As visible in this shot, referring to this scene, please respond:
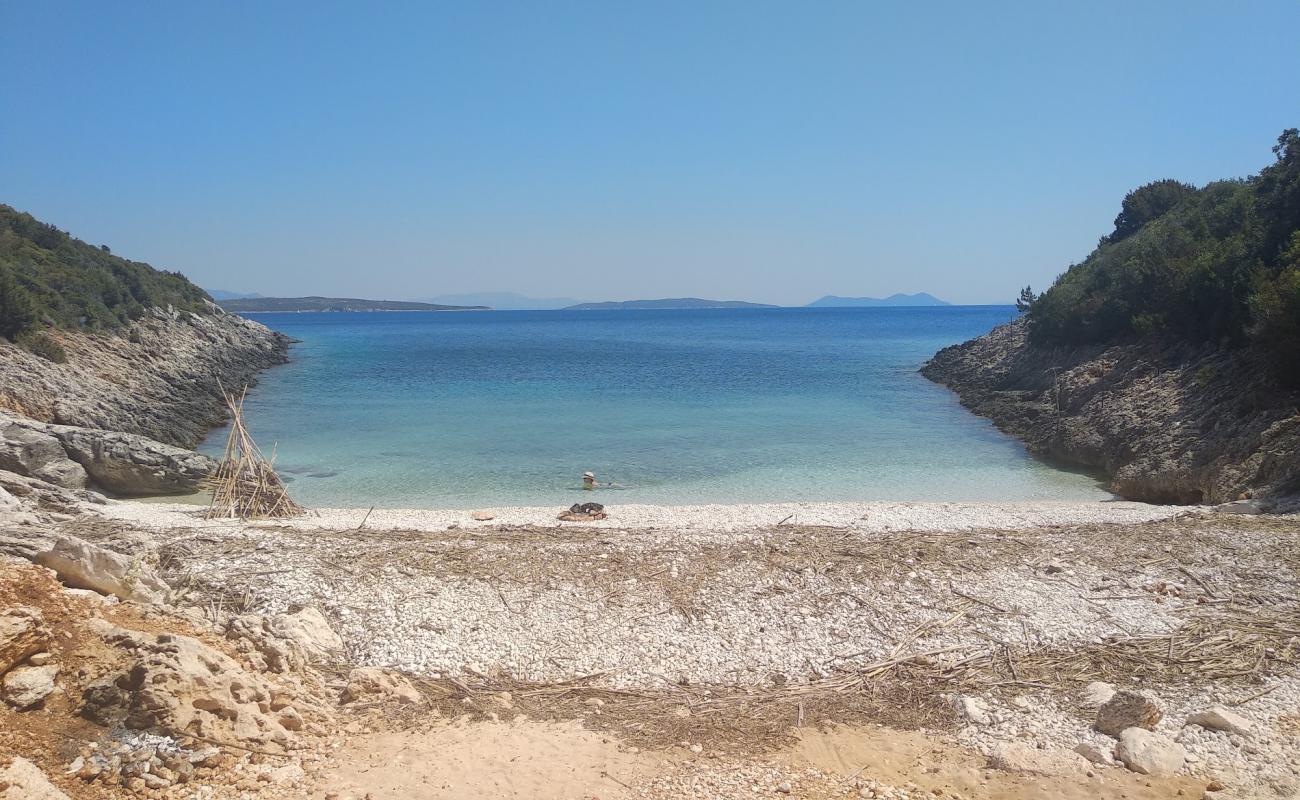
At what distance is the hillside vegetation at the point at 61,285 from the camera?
84.6ft

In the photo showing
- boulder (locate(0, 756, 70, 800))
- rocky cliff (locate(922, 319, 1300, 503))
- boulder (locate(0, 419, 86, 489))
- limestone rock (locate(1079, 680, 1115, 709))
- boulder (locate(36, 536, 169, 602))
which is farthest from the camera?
rocky cliff (locate(922, 319, 1300, 503))

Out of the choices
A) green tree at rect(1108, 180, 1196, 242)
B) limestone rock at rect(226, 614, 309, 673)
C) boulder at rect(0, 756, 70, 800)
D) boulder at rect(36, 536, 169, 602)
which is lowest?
limestone rock at rect(226, 614, 309, 673)

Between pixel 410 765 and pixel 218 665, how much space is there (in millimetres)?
1749

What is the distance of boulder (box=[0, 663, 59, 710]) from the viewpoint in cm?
537

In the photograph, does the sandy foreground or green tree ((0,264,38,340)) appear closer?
the sandy foreground

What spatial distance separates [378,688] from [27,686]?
2666mm

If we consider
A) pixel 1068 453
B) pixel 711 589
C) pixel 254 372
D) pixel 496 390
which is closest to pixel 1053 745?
pixel 711 589

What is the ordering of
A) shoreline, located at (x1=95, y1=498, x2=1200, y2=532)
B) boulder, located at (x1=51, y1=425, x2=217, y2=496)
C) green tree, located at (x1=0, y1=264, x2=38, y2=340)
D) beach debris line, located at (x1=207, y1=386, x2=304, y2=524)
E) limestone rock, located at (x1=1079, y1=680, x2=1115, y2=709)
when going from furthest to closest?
green tree, located at (x1=0, y1=264, x2=38, y2=340), boulder, located at (x1=51, y1=425, x2=217, y2=496), beach debris line, located at (x1=207, y1=386, x2=304, y2=524), shoreline, located at (x1=95, y1=498, x2=1200, y2=532), limestone rock, located at (x1=1079, y1=680, x2=1115, y2=709)

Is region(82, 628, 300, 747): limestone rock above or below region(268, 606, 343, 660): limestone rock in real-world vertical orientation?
above

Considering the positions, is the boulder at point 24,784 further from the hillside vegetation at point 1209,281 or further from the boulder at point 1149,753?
the hillside vegetation at point 1209,281

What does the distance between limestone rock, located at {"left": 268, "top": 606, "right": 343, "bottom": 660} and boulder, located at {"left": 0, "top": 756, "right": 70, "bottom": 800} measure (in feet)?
9.68

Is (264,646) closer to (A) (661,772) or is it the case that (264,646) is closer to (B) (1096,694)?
(A) (661,772)

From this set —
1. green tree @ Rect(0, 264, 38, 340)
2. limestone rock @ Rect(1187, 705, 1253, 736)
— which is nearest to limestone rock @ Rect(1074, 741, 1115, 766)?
limestone rock @ Rect(1187, 705, 1253, 736)

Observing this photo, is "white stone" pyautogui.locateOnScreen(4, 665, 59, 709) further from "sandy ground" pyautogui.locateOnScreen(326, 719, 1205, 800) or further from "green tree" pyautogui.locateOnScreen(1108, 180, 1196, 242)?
"green tree" pyautogui.locateOnScreen(1108, 180, 1196, 242)
